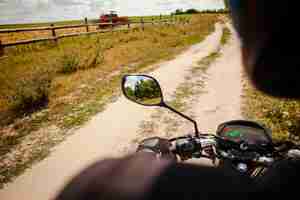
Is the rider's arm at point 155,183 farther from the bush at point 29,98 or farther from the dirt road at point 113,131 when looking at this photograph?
the bush at point 29,98

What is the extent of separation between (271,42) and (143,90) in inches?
38.4

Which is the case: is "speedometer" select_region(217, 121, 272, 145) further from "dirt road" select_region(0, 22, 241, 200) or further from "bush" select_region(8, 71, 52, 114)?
"bush" select_region(8, 71, 52, 114)

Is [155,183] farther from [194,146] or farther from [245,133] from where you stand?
[245,133]

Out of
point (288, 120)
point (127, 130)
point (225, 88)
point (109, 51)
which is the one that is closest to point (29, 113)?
point (127, 130)

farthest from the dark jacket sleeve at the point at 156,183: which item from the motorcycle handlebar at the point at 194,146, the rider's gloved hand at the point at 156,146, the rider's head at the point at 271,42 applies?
the motorcycle handlebar at the point at 194,146

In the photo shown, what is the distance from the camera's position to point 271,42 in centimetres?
47

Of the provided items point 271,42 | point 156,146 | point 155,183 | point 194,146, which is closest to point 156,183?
point 155,183

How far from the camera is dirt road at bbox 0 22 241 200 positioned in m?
2.63

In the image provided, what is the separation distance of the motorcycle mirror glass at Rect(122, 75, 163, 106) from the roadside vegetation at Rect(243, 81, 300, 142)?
224 centimetres

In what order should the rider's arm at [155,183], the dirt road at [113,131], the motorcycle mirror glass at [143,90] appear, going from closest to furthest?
the rider's arm at [155,183]
the motorcycle mirror glass at [143,90]
the dirt road at [113,131]

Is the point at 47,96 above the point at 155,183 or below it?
below

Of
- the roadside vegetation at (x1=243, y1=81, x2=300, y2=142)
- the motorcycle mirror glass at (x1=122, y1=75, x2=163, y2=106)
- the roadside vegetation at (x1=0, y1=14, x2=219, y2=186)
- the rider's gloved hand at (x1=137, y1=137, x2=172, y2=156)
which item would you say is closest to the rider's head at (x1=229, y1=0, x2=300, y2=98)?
the rider's gloved hand at (x1=137, y1=137, x2=172, y2=156)

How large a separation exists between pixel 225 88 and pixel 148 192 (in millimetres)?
5192

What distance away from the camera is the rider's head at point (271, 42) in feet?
1.42
